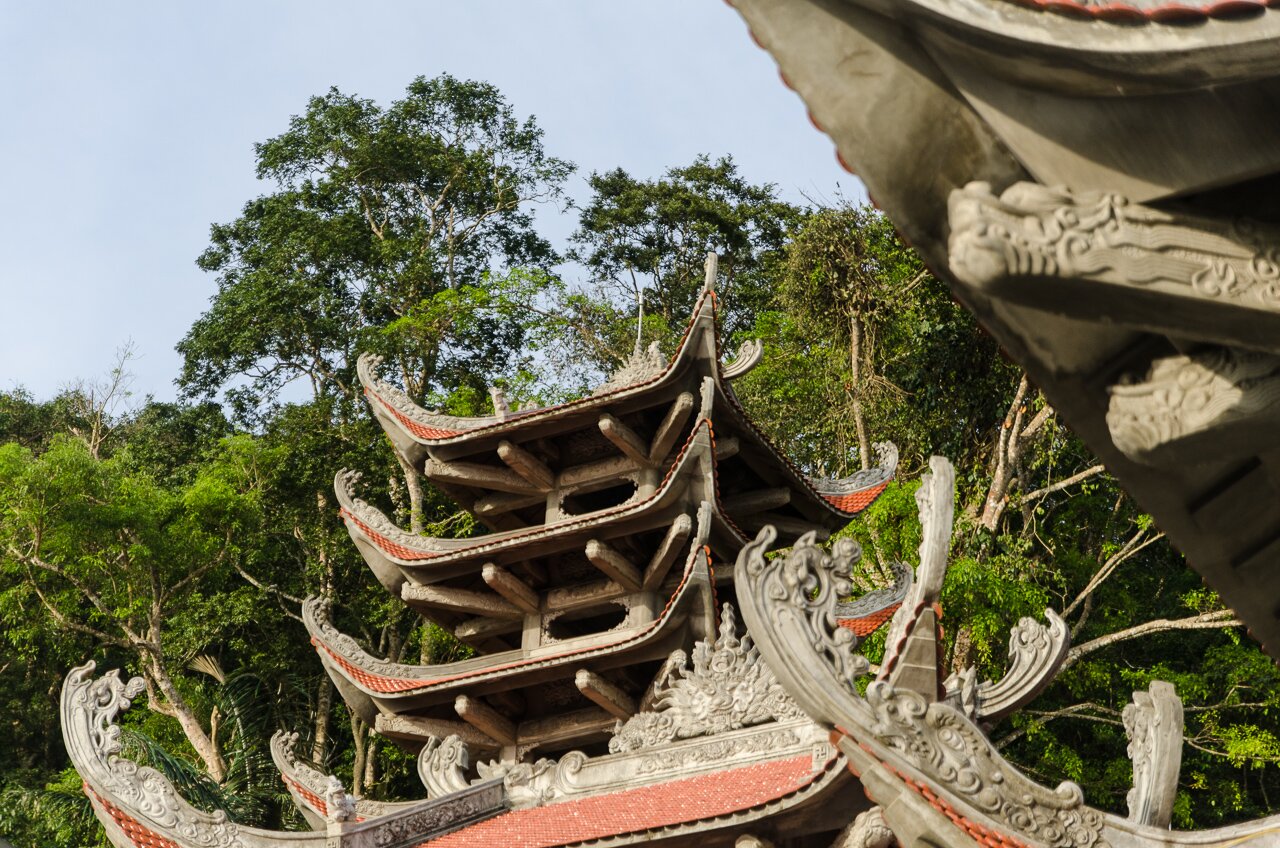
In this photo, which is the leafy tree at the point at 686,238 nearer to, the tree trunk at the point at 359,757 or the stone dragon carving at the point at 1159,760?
the tree trunk at the point at 359,757

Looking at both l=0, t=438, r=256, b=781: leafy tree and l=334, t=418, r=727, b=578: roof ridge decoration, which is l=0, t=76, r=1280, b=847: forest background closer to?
l=0, t=438, r=256, b=781: leafy tree

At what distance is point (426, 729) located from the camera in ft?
49.8

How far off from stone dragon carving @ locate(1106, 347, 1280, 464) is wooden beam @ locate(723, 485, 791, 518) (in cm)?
1369

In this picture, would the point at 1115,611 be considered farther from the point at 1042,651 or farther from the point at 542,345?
the point at 542,345

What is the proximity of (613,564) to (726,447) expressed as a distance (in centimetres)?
188

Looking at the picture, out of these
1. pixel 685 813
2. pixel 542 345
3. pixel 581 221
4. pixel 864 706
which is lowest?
pixel 685 813

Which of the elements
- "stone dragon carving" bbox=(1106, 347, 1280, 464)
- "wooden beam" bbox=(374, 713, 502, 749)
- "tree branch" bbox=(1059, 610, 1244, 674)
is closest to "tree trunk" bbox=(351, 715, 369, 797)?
"wooden beam" bbox=(374, 713, 502, 749)

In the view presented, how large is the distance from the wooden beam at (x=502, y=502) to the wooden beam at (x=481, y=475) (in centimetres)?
13

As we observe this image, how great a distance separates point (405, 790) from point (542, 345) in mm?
9193

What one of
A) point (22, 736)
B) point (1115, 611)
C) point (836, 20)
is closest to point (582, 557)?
point (1115, 611)

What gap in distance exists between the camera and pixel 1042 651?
10516 millimetres

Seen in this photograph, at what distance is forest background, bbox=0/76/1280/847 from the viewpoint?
64.6ft

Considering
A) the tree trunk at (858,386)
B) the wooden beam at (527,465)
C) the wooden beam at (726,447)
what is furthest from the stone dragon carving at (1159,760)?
the tree trunk at (858,386)

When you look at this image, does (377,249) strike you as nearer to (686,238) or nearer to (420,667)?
(686,238)
